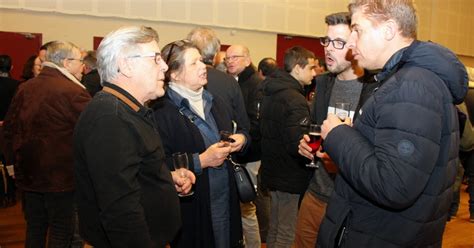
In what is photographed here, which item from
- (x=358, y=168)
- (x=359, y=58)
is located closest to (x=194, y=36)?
(x=359, y=58)

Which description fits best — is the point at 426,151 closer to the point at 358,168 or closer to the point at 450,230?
the point at 358,168

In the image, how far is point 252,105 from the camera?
4.88 metres

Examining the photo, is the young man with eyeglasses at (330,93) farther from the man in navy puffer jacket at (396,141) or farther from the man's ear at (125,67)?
the man's ear at (125,67)

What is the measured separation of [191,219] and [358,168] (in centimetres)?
128

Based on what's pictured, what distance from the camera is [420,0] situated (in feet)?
38.8

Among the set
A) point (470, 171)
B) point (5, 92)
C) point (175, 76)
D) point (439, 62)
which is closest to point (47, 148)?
point (175, 76)

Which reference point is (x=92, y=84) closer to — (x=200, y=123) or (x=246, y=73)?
(x=246, y=73)

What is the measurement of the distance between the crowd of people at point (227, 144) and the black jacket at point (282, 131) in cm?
1

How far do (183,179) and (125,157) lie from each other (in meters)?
0.56

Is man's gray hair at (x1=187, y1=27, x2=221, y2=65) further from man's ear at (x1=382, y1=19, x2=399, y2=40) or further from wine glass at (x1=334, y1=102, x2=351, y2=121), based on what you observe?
man's ear at (x1=382, y1=19, x2=399, y2=40)

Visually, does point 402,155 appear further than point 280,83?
No

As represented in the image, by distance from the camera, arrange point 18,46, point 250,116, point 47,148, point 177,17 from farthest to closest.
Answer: point 177,17 < point 18,46 < point 250,116 < point 47,148

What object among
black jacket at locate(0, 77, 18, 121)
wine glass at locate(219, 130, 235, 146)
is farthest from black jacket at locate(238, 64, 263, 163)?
black jacket at locate(0, 77, 18, 121)

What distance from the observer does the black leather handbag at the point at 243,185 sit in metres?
2.71
